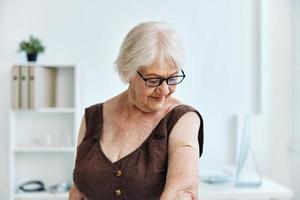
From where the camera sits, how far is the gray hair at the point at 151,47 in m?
1.36

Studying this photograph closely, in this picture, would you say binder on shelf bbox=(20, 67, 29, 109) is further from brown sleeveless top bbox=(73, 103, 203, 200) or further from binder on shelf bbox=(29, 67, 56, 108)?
brown sleeveless top bbox=(73, 103, 203, 200)

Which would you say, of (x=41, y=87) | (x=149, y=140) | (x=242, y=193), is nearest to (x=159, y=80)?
(x=149, y=140)

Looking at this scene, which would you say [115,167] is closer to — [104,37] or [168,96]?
[168,96]

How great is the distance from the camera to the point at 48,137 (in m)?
3.39

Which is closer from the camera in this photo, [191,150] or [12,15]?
[191,150]

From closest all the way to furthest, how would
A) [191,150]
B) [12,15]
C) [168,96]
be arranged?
[191,150], [168,96], [12,15]

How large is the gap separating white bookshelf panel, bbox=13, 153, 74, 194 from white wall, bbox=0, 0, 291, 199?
0.43 ft

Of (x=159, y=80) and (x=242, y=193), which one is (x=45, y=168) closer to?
(x=242, y=193)

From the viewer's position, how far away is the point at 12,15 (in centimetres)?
343

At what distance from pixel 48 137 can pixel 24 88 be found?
432mm

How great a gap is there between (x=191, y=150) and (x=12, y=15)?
2552mm

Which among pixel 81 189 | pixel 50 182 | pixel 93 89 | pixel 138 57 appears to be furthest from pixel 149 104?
pixel 50 182

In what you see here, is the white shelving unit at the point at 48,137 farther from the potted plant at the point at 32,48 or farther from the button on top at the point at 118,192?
the button on top at the point at 118,192

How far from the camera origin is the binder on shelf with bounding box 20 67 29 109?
10.5 ft
